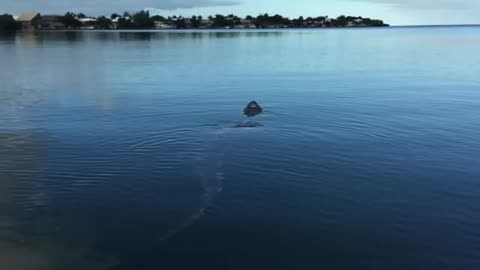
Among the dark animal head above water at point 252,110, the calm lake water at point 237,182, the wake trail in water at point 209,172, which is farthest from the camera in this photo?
the dark animal head above water at point 252,110

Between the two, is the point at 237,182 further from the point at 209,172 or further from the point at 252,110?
the point at 252,110

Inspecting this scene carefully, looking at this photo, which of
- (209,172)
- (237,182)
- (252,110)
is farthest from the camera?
(252,110)

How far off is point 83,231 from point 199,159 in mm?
7863

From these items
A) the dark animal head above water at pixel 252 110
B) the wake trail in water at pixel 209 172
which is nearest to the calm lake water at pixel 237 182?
the wake trail in water at pixel 209 172

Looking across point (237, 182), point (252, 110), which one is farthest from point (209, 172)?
point (252, 110)

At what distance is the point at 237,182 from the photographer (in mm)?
19234

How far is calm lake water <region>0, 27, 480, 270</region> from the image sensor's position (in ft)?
45.3

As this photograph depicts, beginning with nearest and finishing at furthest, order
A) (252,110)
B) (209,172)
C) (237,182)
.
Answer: (237,182)
(209,172)
(252,110)

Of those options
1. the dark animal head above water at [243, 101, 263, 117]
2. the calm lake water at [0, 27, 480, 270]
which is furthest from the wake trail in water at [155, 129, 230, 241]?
the dark animal head above water at [243, 101, 263, 117]

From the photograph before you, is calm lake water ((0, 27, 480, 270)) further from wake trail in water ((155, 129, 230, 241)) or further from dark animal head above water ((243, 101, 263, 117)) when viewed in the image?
dark animal head above water ((243, 101, 263, 117))

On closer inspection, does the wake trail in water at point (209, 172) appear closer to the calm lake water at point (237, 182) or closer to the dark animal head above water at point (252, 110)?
the calm lake water at point (237, 182)

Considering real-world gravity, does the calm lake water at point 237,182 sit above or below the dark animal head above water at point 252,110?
below

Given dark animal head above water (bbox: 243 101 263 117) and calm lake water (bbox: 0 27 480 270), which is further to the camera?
dark animal head above water (bbox: 243 101 263 117)

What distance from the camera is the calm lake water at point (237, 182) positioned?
45.3 feet
